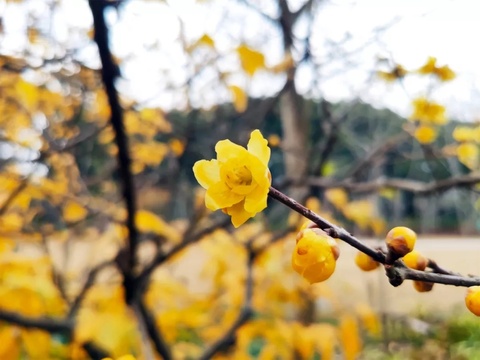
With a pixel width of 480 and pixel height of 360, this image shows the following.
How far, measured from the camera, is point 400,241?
27cm

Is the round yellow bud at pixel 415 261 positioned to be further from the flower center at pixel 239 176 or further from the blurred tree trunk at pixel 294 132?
the blurred tree trunk at pixel 294 132

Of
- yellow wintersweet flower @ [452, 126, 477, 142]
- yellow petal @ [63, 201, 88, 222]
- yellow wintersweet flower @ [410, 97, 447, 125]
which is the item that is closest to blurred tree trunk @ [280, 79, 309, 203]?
yellow wintersweet flower @ [452, 126, 477, 142]

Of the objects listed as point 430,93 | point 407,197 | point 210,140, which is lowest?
point 407,197

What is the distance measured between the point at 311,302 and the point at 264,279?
169 mm

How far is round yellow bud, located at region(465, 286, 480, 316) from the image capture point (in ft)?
0.85

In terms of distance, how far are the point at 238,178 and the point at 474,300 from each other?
0.42 ft

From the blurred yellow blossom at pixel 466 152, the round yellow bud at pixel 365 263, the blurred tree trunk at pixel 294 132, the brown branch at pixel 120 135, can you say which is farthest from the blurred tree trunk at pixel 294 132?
the round yellow bud at pixel 365 263

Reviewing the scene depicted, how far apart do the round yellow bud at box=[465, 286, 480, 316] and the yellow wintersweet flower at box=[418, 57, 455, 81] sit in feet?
2.47

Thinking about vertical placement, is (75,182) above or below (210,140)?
below

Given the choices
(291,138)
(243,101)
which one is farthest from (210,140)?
(291,138)

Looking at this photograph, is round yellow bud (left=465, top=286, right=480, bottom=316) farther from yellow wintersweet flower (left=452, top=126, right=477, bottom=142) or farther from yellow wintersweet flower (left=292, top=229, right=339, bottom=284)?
yellow wintersweet flower (left=452, top=126, right=477, bottom=142)

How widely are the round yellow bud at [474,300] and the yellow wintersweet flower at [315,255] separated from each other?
66mm

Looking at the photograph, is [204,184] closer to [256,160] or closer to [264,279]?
[256,160]

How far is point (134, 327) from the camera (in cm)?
97
